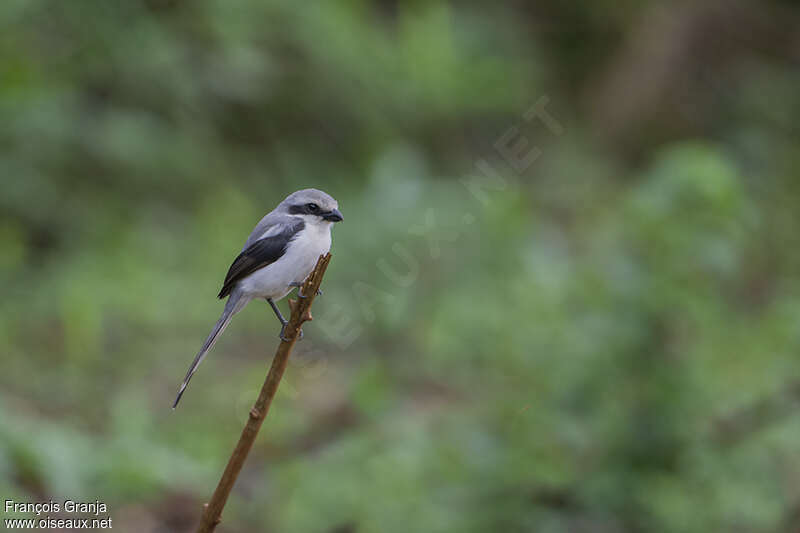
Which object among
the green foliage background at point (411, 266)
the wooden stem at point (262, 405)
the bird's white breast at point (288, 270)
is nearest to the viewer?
the wooden stem at point (262, 405)

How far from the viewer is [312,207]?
2127 millimetres

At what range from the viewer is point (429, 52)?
7754mm

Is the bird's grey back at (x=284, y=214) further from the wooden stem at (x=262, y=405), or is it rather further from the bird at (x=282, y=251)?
the wooden stem at (x=262, y=405)

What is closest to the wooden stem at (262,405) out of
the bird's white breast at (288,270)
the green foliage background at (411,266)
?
the bird's white breast at (288,270)

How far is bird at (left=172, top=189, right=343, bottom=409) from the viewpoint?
2.07 m

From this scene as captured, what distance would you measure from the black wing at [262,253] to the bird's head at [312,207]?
3 cm

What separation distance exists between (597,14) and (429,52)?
321 cm

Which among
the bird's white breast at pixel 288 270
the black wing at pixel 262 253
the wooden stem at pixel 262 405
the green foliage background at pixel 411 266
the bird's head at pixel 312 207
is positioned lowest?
the wooden stem at pixel 262 405

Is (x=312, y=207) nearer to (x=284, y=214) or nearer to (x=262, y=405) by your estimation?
(x=284, y=214)

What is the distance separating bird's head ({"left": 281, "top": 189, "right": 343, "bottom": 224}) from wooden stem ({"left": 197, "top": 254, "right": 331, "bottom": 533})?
0.28m

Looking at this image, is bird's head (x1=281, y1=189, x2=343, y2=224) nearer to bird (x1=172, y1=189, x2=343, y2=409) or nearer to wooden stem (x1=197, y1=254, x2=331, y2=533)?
bird (x1=172, y1=189, x2=343, y2=409)

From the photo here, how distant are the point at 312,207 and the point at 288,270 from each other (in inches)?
7.3

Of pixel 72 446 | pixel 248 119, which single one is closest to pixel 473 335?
pixel 72 446

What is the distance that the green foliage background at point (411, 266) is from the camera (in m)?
3.65
